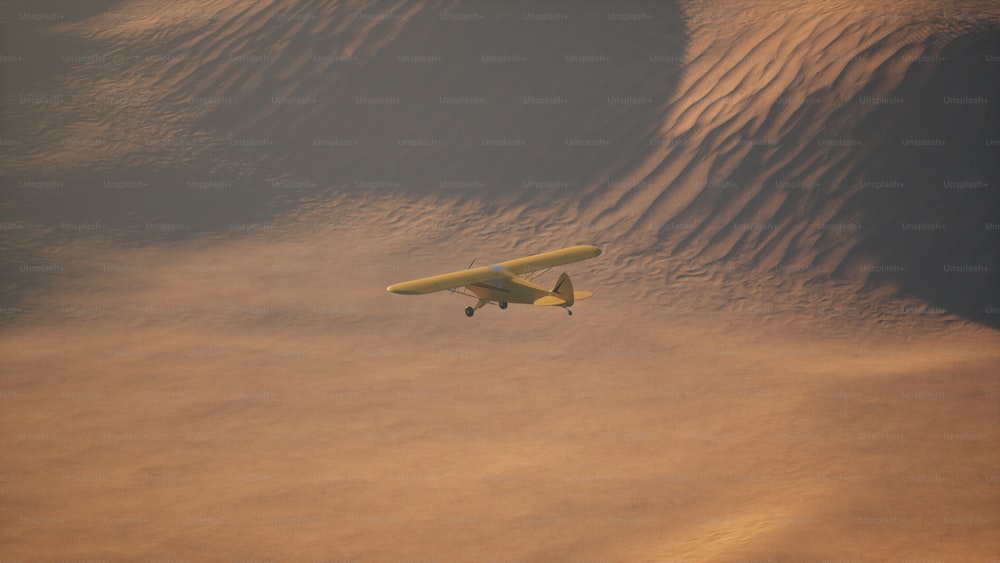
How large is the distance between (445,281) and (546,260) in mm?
4103

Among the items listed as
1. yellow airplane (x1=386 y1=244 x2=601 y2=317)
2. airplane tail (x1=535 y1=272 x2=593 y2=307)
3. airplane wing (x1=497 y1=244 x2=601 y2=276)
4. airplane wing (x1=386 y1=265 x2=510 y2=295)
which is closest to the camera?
airplane wing (x1=386 y1=265 x2=510 y2=295)

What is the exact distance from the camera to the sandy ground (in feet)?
72.4

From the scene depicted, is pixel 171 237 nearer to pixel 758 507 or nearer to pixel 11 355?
pixel 11 355

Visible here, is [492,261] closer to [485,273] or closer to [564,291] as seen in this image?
[485,273]

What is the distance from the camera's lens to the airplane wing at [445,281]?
79.7 ft

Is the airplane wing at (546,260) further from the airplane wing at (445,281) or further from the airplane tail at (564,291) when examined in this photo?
the airplane tail at (564,291)

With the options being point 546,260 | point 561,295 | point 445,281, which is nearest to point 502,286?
point 561,295

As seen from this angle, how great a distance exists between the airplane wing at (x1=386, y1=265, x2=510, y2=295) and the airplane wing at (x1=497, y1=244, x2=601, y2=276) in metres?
0.80

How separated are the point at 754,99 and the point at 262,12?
28.8m

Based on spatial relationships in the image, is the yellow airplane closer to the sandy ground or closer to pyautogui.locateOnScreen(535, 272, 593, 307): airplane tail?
pyautogui.locateOnScreen(535, 272, 593, 307): airplane tail

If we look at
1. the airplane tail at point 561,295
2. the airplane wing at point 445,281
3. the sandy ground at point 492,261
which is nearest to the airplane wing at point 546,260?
the airplane wing at point 445,281

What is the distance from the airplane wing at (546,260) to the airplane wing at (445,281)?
80 centimetres

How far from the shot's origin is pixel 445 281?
2473cm

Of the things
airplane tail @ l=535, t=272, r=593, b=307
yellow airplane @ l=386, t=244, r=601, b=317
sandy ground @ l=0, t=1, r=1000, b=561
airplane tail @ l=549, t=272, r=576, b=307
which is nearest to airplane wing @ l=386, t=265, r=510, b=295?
yellow airplane @ l=386, t=244, r=601, b=317
